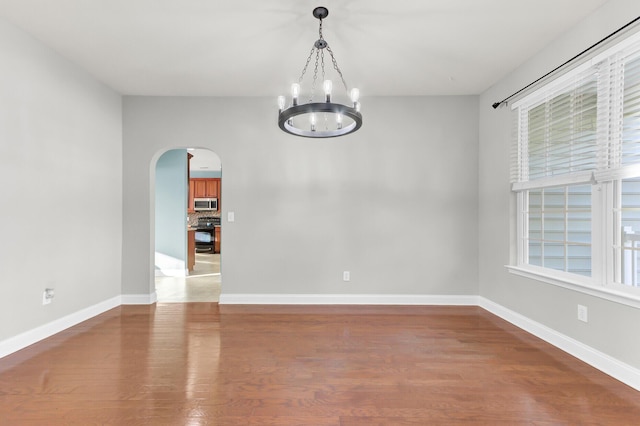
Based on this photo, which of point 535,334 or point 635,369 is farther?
point 535,334

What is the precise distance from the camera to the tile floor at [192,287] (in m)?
4.47

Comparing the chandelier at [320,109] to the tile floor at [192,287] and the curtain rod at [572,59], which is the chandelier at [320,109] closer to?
the curtain rod at [572,59]

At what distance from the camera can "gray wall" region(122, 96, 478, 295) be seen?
4184 millimetres

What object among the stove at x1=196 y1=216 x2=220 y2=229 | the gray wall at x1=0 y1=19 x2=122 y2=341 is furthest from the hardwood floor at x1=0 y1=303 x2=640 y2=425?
the stove at x1=196 y1=216 x2=220 y2=229

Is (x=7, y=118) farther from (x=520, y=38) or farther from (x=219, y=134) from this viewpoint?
(x=520, y=38)

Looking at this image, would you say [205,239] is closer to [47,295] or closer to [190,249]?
[190,249]

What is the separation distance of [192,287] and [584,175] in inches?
201

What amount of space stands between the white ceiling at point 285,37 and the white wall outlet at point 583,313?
212 cm

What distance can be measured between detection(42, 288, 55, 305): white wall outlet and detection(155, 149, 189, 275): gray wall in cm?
296

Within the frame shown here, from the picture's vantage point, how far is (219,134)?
13.8 ft

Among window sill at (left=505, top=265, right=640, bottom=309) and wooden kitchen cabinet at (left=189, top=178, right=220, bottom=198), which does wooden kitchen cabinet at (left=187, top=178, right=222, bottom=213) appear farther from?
window sill at (left=505, top=265, right=640, bottom=309)

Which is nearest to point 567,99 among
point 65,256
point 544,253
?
point 544,253

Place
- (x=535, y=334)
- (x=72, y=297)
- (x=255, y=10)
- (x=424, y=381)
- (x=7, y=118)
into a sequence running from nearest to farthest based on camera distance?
(x=424, y=381) → (x=255, y=10) → (x=7, y=118) → (x=535, y=334) → (x=72, y=297)

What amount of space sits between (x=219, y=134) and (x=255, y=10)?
199 cm
